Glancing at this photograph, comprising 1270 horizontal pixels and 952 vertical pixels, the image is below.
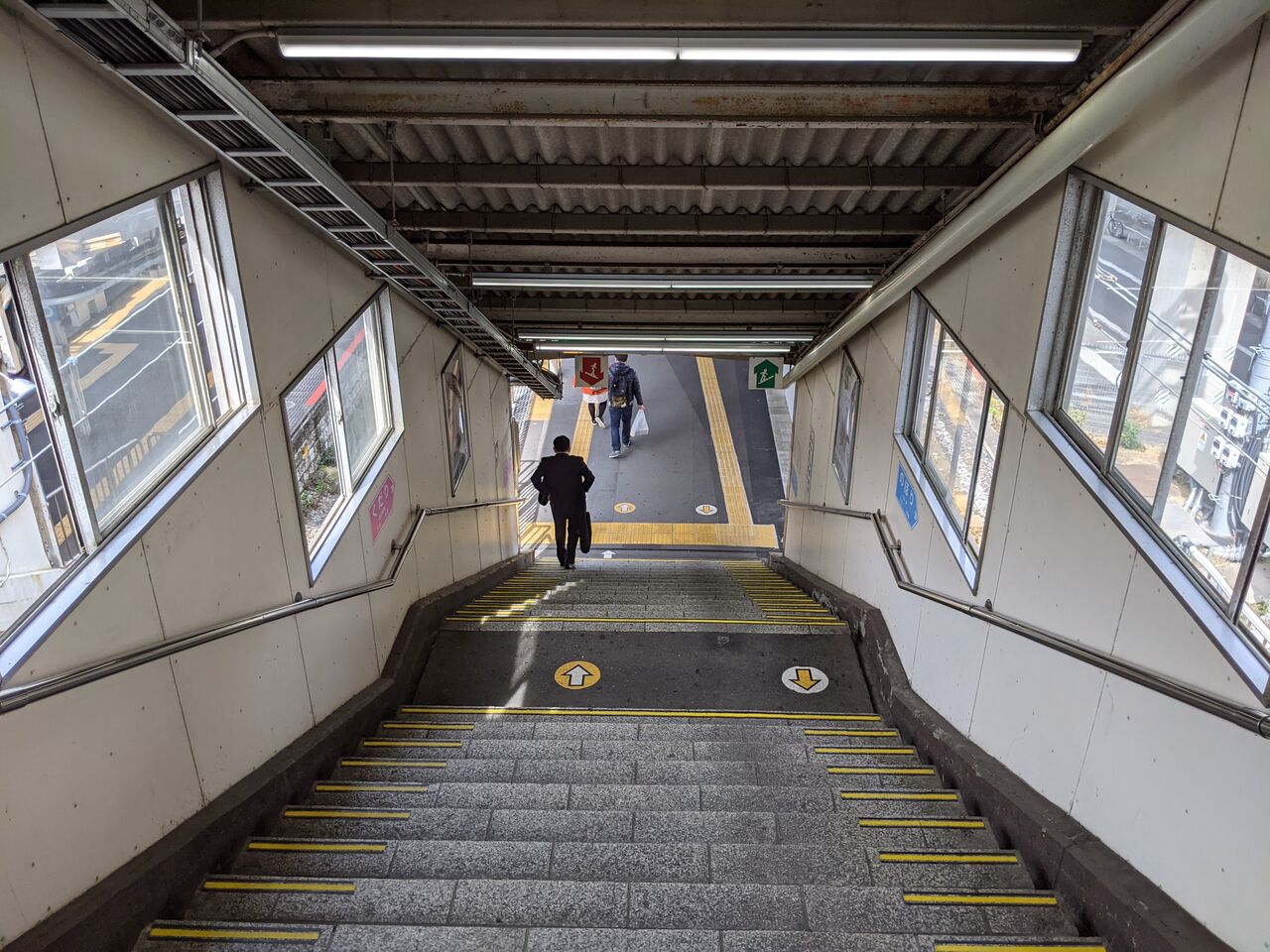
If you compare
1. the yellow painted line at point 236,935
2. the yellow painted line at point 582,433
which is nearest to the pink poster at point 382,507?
the yellow painted line at point 236,935

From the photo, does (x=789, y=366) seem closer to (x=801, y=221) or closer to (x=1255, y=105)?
(x=801, y=221)

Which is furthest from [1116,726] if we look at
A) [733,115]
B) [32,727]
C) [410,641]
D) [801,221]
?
[410,641]

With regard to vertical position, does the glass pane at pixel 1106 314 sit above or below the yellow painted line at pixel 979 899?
above

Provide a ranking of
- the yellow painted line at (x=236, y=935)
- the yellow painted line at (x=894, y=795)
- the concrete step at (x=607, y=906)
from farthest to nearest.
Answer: the yellow painted line at (x=894, y=795), the concrete step at (x=607, y=906), the yellow painted line at (x=236, y=935)

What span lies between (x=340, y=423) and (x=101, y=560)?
2.12 metres

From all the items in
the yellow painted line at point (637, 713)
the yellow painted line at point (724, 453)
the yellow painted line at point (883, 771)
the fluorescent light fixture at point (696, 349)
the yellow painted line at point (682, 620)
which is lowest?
the yellow painted line at point (724, 453)

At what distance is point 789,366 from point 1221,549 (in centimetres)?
724

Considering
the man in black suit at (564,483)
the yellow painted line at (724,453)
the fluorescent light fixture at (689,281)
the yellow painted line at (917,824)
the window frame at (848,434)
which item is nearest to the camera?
the yellow painted line at (917,824)

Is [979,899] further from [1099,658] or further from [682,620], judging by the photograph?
Result: [682,620]

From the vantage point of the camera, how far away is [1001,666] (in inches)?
130

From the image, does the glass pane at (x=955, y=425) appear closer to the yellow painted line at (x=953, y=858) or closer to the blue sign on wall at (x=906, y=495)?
the blue sign on wall at (x=906, y=495)

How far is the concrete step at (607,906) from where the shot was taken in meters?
2.36

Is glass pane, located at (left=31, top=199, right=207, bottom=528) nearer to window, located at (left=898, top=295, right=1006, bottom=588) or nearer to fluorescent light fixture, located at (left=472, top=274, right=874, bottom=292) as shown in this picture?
fluorescent light fixture, located at (left=472, top=274, right=874, bottom=292)

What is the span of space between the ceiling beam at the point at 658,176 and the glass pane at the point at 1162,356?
1532mm
